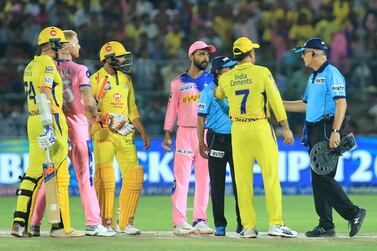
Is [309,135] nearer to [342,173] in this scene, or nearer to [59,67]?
[59,67]

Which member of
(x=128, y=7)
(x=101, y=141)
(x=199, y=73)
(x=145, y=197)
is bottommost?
(x=145, y=197)

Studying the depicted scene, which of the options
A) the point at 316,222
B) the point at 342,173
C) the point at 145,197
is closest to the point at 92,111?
the point at 316,222

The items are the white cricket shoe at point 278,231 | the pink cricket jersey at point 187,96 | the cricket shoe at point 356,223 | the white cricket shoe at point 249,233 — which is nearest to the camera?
the white cricket shoe at point 278,231

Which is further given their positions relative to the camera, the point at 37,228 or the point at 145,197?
the point at 145,197

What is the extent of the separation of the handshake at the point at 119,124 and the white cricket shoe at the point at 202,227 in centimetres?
141

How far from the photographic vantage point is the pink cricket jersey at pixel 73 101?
13.2 meters

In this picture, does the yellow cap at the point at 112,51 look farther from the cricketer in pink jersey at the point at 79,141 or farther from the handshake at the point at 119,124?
the handshake at the point at 119,124

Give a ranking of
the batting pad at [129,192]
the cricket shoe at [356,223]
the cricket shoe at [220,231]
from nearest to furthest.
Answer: the cricket shoe at [356,223] < the cricket shoe at [220,231] < the batting pad at [129,192]

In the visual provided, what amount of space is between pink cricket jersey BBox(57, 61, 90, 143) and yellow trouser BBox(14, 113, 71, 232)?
1.06ft

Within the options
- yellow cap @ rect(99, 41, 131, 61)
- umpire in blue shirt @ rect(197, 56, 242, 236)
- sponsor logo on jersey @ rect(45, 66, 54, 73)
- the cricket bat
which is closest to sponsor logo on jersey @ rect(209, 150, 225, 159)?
umpire in blue shirt @ rect(197, 56, 242, 236)

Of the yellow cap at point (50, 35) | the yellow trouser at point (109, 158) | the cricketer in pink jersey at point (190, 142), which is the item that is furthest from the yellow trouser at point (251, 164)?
the yellow cap at point (50, 35)

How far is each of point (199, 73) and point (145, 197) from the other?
6447mm

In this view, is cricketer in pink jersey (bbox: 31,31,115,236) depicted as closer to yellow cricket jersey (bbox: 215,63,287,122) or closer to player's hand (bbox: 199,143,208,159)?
player's hand (bbox: 199,143,208,159)

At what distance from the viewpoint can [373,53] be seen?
2353 cm
